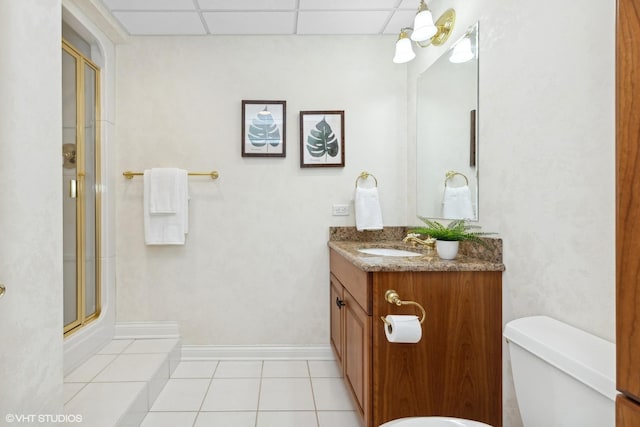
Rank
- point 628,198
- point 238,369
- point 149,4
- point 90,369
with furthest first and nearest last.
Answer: point 238,369 < point 149,4 < point 90,369 < point 628,198

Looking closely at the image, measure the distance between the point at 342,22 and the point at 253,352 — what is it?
2302 millimetres

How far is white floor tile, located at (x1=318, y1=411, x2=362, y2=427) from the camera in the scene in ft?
5.91

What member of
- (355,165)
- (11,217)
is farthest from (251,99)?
(11,217)

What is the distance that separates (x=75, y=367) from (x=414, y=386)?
1.85 m

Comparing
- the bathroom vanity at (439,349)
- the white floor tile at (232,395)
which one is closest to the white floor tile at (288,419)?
the white floor tile at (232,395)

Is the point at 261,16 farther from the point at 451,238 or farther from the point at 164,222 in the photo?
the point at 451,238

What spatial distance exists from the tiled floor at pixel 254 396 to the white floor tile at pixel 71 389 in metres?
0.36

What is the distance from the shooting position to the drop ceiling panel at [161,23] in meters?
2.24

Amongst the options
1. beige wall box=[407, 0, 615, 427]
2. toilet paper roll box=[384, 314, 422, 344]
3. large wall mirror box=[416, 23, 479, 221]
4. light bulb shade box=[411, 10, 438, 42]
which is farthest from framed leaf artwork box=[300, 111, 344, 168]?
toilet paper roll box=[384, 314, 422, 344]

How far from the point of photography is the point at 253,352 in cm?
254

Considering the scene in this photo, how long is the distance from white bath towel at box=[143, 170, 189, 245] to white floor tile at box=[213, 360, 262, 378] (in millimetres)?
872

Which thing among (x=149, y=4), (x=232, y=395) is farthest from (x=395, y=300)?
(x=149, y=4)

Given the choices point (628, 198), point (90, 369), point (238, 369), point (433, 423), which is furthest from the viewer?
point (238, 369)

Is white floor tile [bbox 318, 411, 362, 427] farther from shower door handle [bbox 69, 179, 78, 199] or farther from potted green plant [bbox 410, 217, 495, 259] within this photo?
shower door handle [bbox 69, 179, 78, 199]
